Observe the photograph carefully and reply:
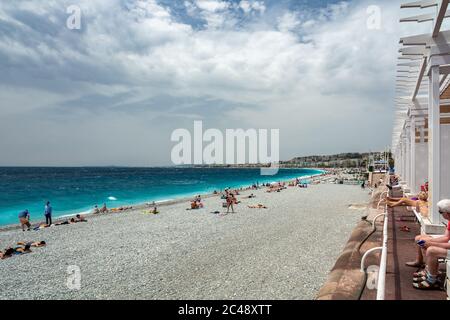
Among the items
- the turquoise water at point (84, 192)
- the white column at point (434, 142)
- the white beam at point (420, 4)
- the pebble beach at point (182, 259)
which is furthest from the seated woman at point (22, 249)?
the white beam at point (420, 4)

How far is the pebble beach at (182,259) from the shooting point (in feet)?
21.7

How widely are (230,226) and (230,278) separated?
6.89m

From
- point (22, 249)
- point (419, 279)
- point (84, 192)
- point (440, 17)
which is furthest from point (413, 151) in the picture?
point (84, 192)

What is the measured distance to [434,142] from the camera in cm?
403

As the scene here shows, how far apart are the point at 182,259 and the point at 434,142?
7.14m

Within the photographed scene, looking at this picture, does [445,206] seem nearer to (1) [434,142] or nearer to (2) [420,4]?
(1) [434,142]

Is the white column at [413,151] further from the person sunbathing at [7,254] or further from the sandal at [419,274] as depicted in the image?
the person sunbathing at [7,254]

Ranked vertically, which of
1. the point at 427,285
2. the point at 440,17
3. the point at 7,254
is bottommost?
the point at 7,254

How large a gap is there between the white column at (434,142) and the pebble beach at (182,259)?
3.15m

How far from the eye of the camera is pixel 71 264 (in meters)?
8.94

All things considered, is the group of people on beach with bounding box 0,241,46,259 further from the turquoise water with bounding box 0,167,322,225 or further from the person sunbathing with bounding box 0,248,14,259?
the turquoise water with bounding box 0,167,322,225

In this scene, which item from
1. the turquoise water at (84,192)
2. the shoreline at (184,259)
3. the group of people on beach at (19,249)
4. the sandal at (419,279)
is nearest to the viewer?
the sandal at (419,279)

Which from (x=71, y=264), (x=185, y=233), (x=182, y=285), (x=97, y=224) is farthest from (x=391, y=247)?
(x=97, y=224)
